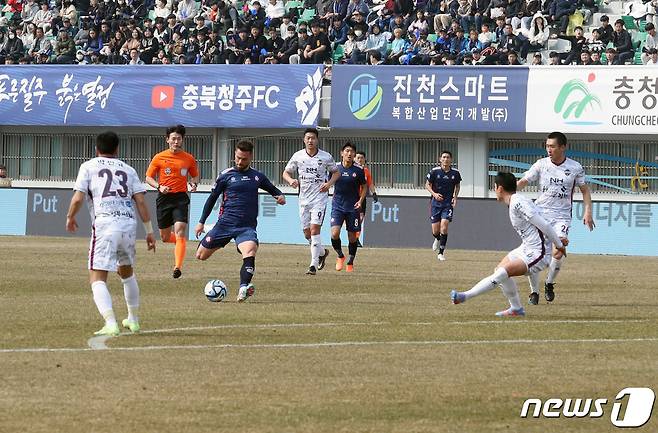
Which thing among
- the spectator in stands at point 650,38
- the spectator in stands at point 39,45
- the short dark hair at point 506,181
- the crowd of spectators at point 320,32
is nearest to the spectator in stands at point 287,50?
the crowd of spectators at point 320,32

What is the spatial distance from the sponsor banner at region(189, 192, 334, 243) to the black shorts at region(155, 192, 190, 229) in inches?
605

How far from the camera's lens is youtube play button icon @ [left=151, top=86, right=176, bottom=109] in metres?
42.9

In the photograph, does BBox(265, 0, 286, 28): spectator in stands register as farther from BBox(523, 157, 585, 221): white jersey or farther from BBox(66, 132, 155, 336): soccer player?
BBox(66, 132, 155, 336): soccer player

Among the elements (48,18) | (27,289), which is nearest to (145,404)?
(27,289)

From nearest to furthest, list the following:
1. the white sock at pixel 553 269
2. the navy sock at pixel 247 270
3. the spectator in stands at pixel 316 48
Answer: the navy sock at pixel 247 270, the white sock at pixel 553 269, the spectator in stands at pixel 316 48

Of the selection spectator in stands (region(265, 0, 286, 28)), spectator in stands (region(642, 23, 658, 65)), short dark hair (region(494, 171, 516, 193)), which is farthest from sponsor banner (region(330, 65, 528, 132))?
short dark hair (region(494, 171, 516, 193))

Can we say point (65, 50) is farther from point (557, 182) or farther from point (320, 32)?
point (557, 182)

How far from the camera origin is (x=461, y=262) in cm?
2925

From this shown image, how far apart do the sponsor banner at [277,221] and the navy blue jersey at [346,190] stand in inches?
468

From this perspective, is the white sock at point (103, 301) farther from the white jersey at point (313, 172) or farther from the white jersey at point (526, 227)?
the white jersey at point (313, 172)

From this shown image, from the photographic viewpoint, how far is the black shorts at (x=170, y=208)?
2297 centimetres

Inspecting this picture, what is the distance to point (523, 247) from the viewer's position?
53.1 feet

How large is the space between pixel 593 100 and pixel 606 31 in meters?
1.98

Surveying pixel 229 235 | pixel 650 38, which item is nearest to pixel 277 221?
pixel 650 38
